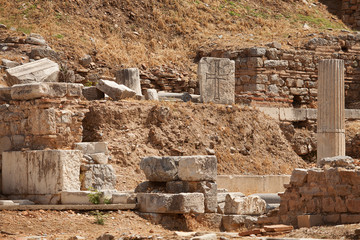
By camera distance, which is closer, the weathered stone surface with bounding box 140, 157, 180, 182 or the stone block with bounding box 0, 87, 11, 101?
the weathered stone surface with bounding box 140, 157, 180, 182

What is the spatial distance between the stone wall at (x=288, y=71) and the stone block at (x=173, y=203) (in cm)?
934

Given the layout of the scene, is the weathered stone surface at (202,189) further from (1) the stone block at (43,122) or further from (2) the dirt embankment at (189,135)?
(1) the stone block at (43,122)

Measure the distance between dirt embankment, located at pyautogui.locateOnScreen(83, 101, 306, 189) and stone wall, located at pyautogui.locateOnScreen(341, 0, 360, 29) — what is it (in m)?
11.9

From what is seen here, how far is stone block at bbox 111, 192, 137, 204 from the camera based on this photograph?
1208 cm

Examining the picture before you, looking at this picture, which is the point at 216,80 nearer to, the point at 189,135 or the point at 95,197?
the point at 189,135

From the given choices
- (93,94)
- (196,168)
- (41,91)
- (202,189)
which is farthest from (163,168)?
(93,94)

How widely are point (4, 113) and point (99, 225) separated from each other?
3.28 m

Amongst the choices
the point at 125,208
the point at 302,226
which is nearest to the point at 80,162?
the point at 125,208

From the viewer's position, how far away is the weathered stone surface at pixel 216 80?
19.4 meters

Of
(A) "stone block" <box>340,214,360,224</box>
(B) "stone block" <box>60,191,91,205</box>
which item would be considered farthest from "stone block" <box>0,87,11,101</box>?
(A) "stone block" <box>340,214,360,224</box>

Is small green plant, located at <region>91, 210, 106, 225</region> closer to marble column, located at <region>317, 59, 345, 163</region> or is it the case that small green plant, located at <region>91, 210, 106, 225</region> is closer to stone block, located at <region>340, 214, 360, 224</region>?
stone block, located at <region>340, 214, 360, 224</region>

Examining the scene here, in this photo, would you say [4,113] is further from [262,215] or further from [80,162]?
[262,215]

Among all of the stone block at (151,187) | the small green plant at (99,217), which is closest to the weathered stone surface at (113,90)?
the stone block at (151,187)

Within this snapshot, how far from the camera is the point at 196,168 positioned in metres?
12.1
